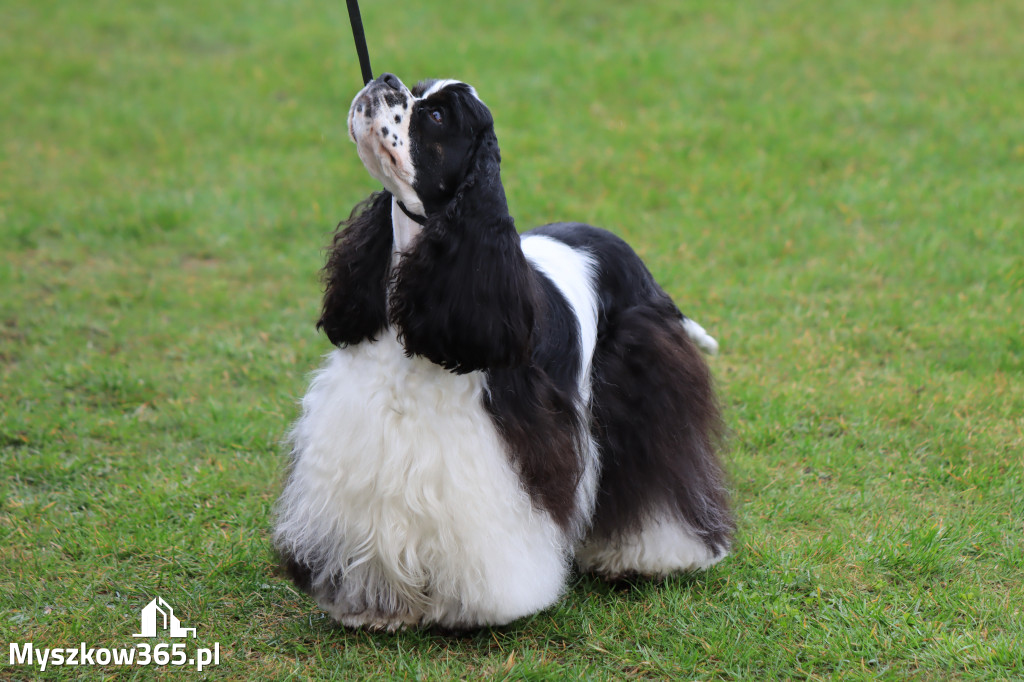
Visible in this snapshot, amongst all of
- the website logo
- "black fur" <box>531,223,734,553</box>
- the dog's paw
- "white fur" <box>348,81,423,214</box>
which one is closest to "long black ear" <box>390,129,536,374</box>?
"white fur" <box>348,81,423,214</box>

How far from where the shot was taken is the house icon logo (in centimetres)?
343

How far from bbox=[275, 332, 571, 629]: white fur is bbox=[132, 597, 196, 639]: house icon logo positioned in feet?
1.68

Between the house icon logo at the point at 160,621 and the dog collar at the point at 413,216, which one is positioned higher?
the dog collar at the point at 413,216

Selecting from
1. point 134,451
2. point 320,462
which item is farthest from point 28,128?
point 320,462

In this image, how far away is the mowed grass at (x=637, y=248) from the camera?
3477 millimetres

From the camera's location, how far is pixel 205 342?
5797mm

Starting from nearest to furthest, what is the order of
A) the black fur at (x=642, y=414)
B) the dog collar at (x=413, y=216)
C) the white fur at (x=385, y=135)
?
the white fur at (x=385, y=135), the dog collar at (x=413, y=216), the black fur at (x=642, y=414)

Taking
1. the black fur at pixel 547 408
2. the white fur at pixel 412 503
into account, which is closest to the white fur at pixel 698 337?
the black fur at pixel 547 408

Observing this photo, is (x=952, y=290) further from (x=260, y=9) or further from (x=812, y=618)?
(x=260, y=9)

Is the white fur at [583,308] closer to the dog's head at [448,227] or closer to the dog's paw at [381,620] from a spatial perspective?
the dog's head at [448,227]

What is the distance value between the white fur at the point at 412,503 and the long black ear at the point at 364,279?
0.07 metres

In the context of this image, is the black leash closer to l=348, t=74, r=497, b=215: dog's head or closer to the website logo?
l=348, t=74, r=497, b=215: dog's head

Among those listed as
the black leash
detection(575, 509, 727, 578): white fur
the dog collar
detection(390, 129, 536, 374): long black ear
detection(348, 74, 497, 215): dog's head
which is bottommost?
detection(575, 509, 727, 578): white fur

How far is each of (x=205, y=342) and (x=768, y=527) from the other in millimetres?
3292
